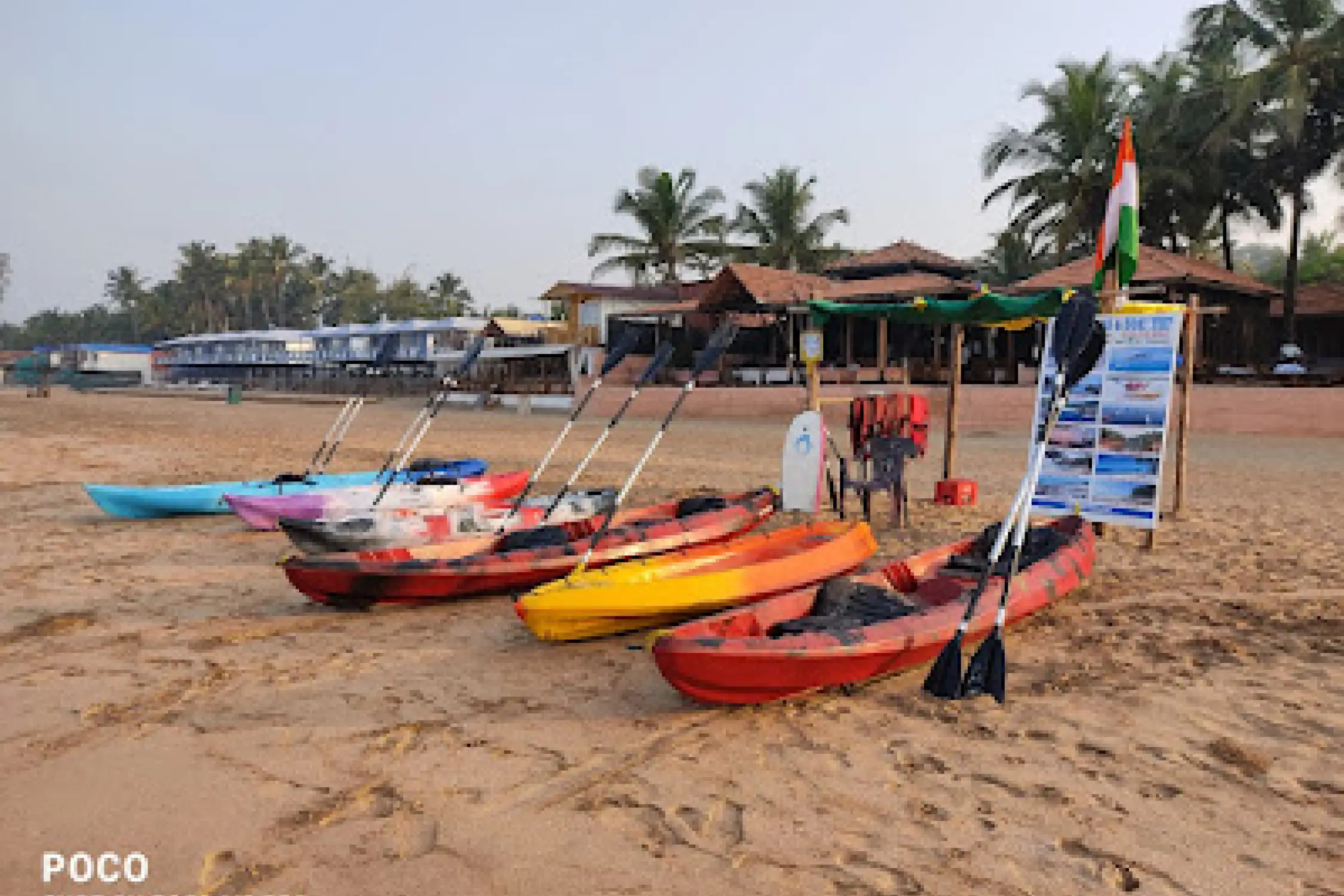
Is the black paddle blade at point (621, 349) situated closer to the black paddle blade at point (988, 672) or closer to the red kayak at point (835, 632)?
the red kayak at point (835, 632)

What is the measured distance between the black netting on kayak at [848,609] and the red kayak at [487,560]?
6.67 ft

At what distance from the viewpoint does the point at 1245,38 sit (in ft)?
76.4

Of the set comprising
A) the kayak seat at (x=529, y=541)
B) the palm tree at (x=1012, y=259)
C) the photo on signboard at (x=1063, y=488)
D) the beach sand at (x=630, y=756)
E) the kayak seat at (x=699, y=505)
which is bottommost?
the beach sand at (x=630, y=756)

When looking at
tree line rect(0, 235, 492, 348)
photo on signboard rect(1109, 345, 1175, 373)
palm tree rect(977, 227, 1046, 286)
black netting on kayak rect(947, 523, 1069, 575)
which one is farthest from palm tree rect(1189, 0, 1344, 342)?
tree line rect(0, 235, 492, 348)

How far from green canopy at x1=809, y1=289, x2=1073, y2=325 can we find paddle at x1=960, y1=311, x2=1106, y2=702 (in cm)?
427

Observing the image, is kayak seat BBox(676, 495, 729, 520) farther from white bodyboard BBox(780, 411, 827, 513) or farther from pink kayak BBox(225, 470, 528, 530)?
pink kayak BBox(225, 470, 528, 530)

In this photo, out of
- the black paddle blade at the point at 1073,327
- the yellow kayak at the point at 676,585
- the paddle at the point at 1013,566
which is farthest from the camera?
the yellow kayak at the point at 676,585

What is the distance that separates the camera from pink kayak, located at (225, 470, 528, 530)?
9.34 metres

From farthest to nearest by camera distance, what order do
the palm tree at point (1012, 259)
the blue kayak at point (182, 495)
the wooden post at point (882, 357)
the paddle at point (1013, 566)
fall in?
1. the palm tree at point (1012, 259)
2. the wooden post at point (882, 357)
3. the blue kayak at point (182, 495)
4. the paddle at point (1013, 566)

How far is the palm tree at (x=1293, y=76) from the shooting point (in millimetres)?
21734

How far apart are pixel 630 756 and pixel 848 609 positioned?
5.44ft

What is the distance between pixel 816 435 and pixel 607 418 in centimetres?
2014

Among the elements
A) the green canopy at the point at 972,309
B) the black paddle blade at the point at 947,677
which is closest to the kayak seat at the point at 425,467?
the green canopy at the point at 972,309

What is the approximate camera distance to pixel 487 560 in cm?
645
